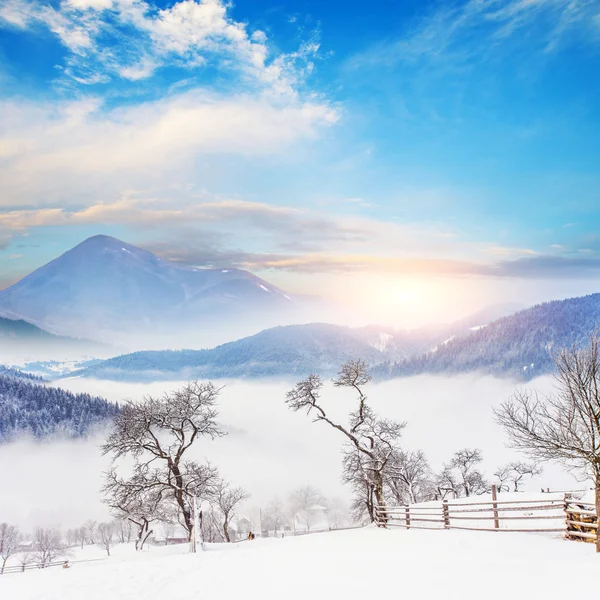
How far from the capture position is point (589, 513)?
14398 mm

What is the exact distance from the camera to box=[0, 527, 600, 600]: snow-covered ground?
37.1 feet

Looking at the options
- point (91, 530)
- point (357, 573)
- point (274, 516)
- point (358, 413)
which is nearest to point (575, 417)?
point (357, 573)

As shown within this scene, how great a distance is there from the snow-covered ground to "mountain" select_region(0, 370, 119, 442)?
Result: 166366mm

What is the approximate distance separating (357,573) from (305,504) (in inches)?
5260

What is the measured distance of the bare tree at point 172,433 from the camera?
27.0 m

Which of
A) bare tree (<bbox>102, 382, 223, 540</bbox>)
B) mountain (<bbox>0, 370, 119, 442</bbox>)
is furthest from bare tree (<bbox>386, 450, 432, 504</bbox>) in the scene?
mountain (<bbox>0, 370, 119, 442</bbox>)

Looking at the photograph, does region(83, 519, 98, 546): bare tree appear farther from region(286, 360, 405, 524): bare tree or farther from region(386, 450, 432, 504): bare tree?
region(286, 360, 405, 524): bare tree

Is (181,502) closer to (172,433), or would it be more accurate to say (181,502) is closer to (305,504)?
(172,433)

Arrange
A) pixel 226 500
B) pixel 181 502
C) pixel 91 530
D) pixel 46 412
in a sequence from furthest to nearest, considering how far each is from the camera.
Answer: pixel 46 412 → pixel 91 530 → pixel 226 500 → pixel 181 502

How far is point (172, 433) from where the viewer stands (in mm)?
29531

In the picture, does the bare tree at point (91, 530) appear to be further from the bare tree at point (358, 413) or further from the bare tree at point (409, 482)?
the bare tree at point (358, 413)

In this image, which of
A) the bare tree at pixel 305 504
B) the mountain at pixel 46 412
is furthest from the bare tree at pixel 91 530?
the bare tree at pixel 305 504

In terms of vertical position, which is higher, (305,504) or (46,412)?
(46,412)

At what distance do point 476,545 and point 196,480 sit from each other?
54.3 ft
